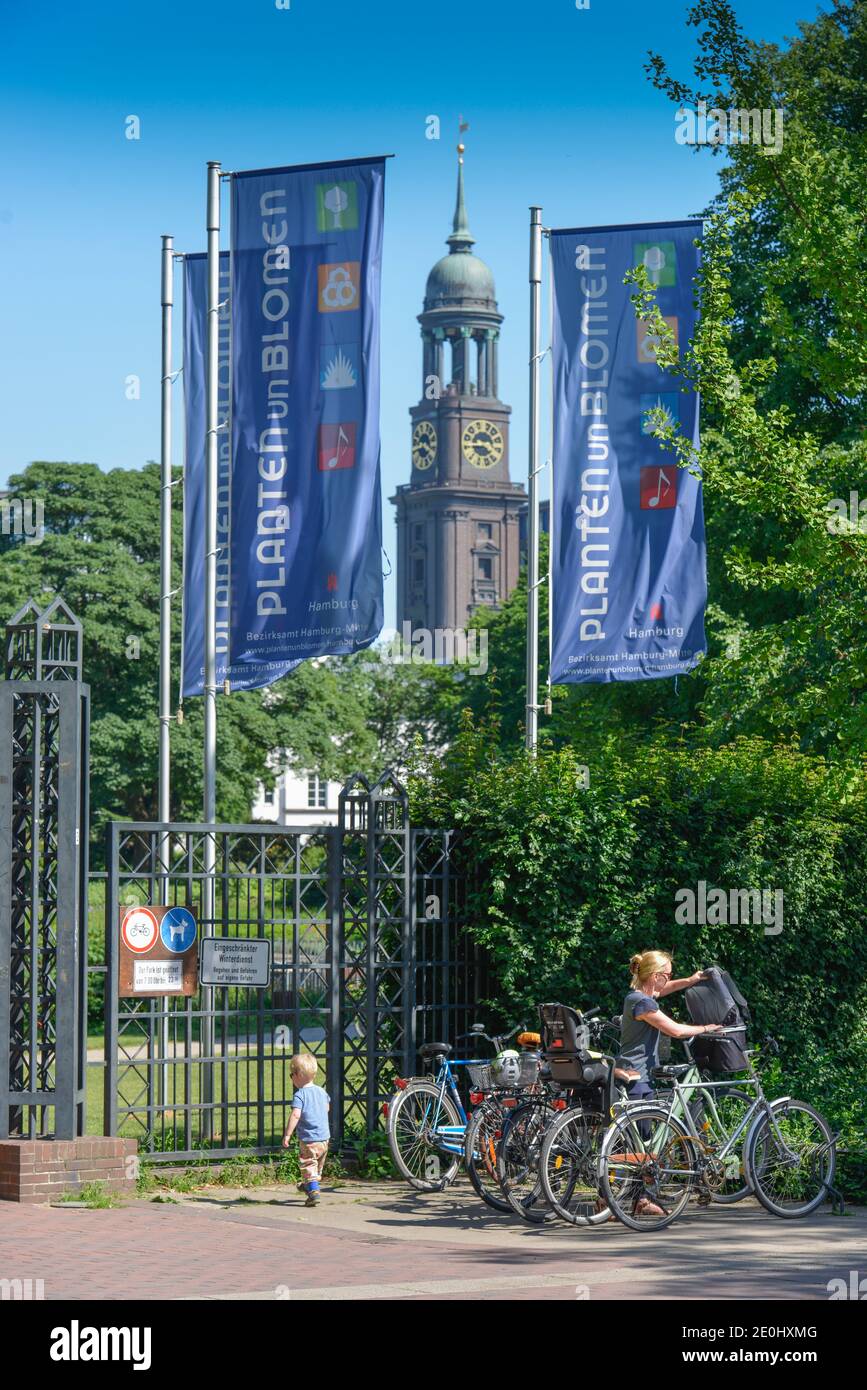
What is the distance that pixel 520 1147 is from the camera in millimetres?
13070

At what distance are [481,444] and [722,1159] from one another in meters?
148

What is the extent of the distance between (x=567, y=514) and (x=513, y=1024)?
723cm

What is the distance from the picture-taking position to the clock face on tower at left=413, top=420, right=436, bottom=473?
15888cm

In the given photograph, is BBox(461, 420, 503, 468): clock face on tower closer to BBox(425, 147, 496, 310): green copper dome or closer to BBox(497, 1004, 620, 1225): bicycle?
BBox(425, 147, 496, 310): green copper dome

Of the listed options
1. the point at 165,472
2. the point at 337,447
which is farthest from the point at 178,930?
the point at 165,472

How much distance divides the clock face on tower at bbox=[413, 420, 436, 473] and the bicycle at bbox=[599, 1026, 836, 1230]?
14672cm

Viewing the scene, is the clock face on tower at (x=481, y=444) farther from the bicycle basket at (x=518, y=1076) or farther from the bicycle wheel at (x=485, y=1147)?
the bicycle wheel at (x=485, y=1147)

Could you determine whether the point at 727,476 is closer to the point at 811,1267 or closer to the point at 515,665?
the point at 811,1267

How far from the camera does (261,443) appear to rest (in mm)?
20141

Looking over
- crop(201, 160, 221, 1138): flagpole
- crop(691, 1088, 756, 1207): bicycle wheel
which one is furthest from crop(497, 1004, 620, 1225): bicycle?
crop(201, 160, 221, 1138): flagpole

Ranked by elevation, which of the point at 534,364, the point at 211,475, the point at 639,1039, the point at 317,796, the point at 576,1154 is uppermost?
the point at 534,364

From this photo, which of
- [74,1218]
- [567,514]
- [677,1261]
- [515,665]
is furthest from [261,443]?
[515,665]

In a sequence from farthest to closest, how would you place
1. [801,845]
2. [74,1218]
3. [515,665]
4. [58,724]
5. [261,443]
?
[515,665]
[261,443]
[801,845]
[58,724]
[74,1218]

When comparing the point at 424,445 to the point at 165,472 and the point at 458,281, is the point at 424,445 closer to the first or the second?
the point at 458,281
